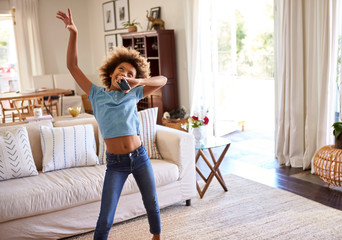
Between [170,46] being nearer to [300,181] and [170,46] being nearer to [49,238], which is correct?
[300,181]

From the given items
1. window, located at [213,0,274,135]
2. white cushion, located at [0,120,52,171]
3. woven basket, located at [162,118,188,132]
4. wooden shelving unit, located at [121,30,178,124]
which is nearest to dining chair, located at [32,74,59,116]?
wooden shelving unit, located at [121,30,178,124]

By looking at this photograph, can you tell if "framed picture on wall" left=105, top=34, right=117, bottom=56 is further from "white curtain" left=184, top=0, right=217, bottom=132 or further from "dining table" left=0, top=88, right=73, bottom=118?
"white curtain" left=184, top=0, right=217, bottom=132

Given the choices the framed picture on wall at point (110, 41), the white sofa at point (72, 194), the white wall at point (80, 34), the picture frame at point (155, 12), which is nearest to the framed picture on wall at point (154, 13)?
the picture frame at point (155, 12)

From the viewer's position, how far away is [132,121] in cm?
229

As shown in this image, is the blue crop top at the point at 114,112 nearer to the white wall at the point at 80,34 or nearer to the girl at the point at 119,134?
the girl at the point at 119,134

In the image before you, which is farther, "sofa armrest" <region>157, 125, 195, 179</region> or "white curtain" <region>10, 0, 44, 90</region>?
"white curtain" <region>10, 0, 44, 90</region>

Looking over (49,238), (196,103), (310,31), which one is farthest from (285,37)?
(49,238)

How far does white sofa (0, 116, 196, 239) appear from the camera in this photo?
2727 mm

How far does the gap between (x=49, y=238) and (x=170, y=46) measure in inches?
163

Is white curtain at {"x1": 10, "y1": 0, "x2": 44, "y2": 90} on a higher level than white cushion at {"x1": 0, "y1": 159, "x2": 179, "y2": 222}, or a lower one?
higher

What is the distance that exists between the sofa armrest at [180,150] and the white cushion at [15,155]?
1.14m

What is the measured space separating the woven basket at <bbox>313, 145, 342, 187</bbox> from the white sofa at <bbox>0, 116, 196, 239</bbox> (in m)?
1.32

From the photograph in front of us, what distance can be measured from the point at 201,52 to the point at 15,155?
356cm

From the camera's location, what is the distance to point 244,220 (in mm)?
3113
